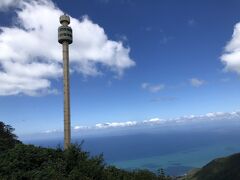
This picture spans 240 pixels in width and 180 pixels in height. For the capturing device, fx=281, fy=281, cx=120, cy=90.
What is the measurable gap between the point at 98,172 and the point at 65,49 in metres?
50.7

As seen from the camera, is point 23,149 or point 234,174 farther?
point 234,174

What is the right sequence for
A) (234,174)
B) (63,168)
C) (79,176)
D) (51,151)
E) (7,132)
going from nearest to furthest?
1. (79,176)
2. (63,168)
3. (51,151)
4. (7,132)
5. (234,174)

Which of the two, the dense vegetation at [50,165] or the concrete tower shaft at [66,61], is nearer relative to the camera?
the dense vegetation at [50,165]

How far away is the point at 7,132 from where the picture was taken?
110m

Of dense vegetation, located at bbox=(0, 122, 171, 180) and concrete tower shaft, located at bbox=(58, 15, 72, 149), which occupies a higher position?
concrete tower shaft, located at bbox=(58, 15, 72, 149)

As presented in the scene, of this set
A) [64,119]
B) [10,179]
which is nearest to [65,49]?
[64,119]

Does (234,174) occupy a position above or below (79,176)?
below

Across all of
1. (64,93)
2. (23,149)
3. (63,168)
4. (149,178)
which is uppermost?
(64,93)

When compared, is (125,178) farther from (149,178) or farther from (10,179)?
(10,179)

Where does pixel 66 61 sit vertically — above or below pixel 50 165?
above

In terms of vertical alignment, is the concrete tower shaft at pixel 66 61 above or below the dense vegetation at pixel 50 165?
above

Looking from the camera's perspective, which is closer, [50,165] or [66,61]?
[50,165]

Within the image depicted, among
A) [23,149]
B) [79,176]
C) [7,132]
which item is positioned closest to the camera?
→ [79,176]

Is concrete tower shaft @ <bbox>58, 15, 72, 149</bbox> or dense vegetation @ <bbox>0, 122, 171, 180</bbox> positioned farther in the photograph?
concrete tower shaft @ <bbox>58, 15, 72, 149</bbox>
